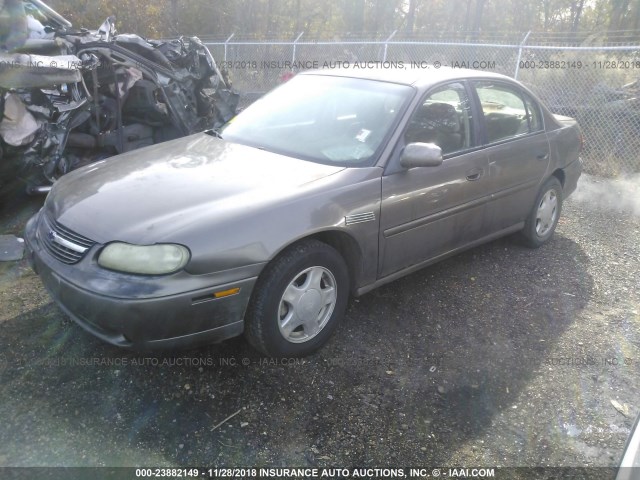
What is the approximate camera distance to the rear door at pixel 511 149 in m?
4.02

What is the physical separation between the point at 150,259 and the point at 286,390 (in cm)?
101

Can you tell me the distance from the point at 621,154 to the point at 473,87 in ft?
17.1

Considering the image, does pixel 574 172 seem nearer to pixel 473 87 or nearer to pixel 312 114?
pixel 473 87

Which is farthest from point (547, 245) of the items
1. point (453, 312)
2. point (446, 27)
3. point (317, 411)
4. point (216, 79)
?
point (446, 27)

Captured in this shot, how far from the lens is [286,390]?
9.31 feet

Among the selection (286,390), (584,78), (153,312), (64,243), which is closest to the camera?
(153,312)

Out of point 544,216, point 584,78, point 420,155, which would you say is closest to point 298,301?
point 420,155

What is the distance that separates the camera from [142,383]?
9.30ft

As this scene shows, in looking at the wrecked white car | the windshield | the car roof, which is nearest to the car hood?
the windshield

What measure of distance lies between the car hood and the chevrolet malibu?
0.01m

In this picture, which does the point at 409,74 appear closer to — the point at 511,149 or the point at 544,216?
the point at 511,149

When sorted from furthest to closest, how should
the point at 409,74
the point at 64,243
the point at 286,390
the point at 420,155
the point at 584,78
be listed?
the point at 584,78, the point at 409,74, the point at 420,155, the point at 286,390, the point at 64,243

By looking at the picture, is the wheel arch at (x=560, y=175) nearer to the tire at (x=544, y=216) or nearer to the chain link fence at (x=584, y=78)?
the tire at (x=544, y=216)

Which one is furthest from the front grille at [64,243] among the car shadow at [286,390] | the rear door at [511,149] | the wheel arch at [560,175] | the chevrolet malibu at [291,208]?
the wheel arch at [560,175]
